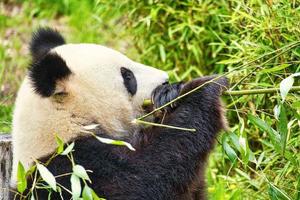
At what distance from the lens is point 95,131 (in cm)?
400

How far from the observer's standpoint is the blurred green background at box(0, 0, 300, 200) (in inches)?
161

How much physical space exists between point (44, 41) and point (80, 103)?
1.92ft

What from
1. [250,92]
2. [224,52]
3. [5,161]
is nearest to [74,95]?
[5,161]

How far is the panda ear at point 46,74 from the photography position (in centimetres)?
380

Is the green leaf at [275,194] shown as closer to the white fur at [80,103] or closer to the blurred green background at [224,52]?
the blurred green background at [224,52]

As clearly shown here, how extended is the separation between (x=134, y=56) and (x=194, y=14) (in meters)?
0.82

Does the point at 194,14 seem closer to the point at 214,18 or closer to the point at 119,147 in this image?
the point at 214,18

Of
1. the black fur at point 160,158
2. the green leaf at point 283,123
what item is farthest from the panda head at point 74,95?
the green leaf at point 283,123

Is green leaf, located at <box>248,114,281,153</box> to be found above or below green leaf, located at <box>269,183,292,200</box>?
above

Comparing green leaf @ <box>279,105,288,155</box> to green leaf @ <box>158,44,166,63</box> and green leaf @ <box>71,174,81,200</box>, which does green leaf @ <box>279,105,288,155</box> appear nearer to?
green leaf @ <box>71,174,81,200</box>

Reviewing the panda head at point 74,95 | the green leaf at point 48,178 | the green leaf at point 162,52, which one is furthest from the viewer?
the green leaf at point 162,52

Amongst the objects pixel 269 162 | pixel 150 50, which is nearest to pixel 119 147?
pixel 269 162

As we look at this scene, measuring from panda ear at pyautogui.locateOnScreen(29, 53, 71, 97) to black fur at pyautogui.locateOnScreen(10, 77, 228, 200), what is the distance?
28 centimetres

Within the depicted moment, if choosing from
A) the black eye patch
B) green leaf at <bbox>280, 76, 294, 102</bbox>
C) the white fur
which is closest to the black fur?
the white fur
